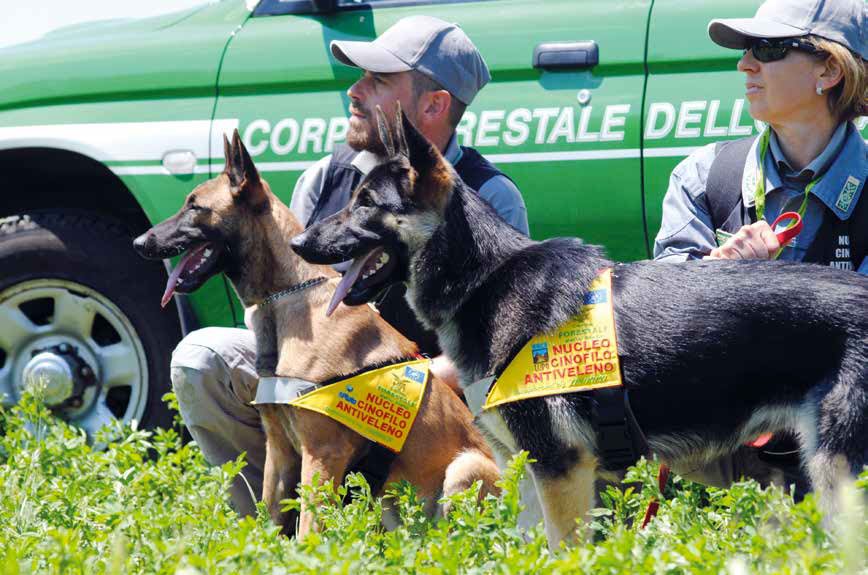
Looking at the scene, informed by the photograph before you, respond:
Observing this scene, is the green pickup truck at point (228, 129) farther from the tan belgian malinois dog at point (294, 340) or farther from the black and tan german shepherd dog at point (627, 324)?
the black and tan german shepherd dog at point (627, 324)

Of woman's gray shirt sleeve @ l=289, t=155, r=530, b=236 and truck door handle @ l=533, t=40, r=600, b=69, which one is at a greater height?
truck door handle @ l=533, t=40, r=600, b=69

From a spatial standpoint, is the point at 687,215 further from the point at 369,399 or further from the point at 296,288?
the point at 296,288

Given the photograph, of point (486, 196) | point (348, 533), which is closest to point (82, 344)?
point (486, 196)

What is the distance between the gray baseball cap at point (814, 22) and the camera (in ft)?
10.8

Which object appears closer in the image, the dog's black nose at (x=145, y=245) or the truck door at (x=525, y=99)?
the dog's black nose at (x=145, y=245)

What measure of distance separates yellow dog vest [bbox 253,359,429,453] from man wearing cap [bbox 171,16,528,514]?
0.38 metres

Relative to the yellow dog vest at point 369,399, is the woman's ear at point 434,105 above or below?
above

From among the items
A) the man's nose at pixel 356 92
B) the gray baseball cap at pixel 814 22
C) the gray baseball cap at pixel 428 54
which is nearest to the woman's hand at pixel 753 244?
the gray baseball cap at pixel 814 22

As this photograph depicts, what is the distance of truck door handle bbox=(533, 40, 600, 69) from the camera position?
4.01m

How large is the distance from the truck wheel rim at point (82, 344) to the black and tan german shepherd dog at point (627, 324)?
153 centimetres

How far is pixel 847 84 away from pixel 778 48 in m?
0.24

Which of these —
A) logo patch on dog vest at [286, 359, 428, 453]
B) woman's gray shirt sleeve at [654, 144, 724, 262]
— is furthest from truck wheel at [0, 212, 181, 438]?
woman's gray shirt sleeve at [654, 144, 724, 262]

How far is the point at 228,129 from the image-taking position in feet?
14.1

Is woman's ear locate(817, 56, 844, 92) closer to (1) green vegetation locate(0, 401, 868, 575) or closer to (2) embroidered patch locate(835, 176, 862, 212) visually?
(2) embroidered patch locate(835, 176, 862, 212)
